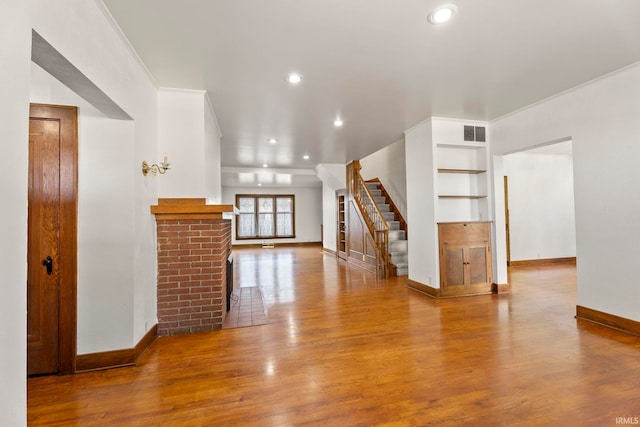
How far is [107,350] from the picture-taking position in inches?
92.4

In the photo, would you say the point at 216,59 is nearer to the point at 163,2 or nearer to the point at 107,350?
the point at 163,2

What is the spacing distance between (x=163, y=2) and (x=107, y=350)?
8.85ft

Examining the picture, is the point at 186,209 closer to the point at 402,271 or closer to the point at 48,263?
the point at 48,263

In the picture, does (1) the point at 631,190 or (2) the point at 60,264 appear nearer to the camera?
(2) the point at 60,264

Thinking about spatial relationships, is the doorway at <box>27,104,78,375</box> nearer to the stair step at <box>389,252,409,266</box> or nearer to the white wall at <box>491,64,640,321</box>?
the white wall at <box>491,64,640,321</box>

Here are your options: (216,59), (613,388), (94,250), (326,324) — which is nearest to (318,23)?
(216,59)

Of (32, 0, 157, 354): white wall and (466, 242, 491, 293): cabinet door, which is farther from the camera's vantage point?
(466, 242, 491, 293): cabinet door

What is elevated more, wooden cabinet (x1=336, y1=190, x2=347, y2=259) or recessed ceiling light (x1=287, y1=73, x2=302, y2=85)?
recessed ceiling light (x1=287, y1=73, x2=302, y2=85)

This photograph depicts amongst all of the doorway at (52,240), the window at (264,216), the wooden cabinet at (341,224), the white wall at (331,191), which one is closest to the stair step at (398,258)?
the wooden cabinet at (341,224)

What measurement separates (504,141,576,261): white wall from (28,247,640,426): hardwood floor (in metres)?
3.70

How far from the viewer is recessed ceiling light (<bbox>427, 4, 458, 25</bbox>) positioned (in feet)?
6.33

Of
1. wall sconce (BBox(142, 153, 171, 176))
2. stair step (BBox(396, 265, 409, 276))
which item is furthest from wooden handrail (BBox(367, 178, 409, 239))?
wall sconce (BBox(142, 153, 171, 176))

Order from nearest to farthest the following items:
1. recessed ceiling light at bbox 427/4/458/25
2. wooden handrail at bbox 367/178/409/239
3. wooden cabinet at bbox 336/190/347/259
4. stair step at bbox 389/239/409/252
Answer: recessed ceiling light at bbox 427/4/458/25 → stair step at bbox 389/239/409/252 → wooden handrail at bbox 367/178/409/239 → wooden cabinet at bbox 336/190/347/259

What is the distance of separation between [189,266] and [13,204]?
6.52 ft
